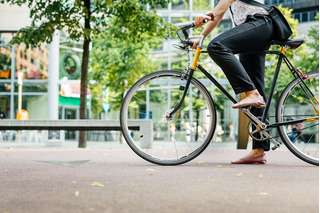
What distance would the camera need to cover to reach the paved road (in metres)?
2.04

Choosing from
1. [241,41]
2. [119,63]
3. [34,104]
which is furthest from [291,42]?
[34,104]

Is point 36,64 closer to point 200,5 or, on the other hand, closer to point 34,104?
point 34,104

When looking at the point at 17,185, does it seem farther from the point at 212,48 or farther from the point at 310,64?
the point at 310,64

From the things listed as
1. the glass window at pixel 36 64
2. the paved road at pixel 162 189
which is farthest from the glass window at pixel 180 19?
the paved road at pixel 162 189

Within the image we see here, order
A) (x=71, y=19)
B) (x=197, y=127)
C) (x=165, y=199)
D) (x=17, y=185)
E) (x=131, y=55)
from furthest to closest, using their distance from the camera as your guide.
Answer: (x=131, y=55), (x=71, y=19), (x=197, y=127), (x=17, y=185), (x=165, y=199)

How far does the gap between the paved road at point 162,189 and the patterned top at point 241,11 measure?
1324 millimetres

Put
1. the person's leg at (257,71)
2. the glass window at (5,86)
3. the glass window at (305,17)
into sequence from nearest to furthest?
the person's leg at (257,71) → the glass window at (5,86) → the glass window at (305,17)

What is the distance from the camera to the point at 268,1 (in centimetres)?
3450

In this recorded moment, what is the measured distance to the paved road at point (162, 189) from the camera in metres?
2.04

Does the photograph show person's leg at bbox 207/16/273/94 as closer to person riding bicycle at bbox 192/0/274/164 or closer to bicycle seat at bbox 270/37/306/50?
person riding bicycle at bbox 192/0/274/164

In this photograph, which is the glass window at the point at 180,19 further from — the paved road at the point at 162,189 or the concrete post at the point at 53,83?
the paved road at the point at 162,189

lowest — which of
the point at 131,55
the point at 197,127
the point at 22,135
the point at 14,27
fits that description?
the point at 22,135

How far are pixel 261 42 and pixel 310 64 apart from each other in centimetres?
1791

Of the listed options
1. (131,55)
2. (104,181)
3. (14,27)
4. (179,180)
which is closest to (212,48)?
(179,180)
